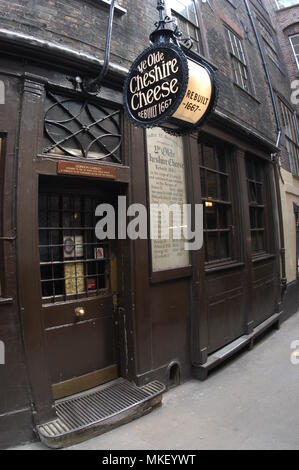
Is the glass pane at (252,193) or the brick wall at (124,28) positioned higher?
the brick wall at (124,28)

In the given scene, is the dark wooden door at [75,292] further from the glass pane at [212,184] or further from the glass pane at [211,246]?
the glass pane at [212,184]

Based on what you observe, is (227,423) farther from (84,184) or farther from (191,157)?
(191,157)

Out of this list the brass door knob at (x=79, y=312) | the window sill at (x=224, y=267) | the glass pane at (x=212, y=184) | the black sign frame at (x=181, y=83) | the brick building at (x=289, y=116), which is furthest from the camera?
the brick building at (x=289, y=116)

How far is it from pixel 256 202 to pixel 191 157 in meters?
3.55

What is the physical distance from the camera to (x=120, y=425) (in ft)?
12.1

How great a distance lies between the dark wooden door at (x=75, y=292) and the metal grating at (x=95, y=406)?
164 mm

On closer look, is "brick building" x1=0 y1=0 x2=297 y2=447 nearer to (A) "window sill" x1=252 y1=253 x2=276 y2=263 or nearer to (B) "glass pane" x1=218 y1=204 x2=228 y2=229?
(B) "glass pane" x1=218 y1=204 x2=228 y2=229

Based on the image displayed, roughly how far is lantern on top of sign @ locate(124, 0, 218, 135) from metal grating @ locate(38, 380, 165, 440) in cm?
300

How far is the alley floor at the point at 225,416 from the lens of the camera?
337 cm

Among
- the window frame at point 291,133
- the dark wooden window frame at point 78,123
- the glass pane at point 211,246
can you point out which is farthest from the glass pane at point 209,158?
the window frame at point 291,133

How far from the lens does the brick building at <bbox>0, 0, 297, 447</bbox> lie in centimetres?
345

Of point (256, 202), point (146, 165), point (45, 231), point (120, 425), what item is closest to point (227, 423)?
point (120, 425)

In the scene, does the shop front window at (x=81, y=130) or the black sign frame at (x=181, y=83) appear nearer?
the black sign frame at (x=181, y=83)

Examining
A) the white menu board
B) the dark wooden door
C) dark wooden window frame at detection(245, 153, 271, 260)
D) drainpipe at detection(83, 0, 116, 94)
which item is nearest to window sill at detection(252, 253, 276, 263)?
dark wooden window frame at detection(245, 153, 271, 260)
